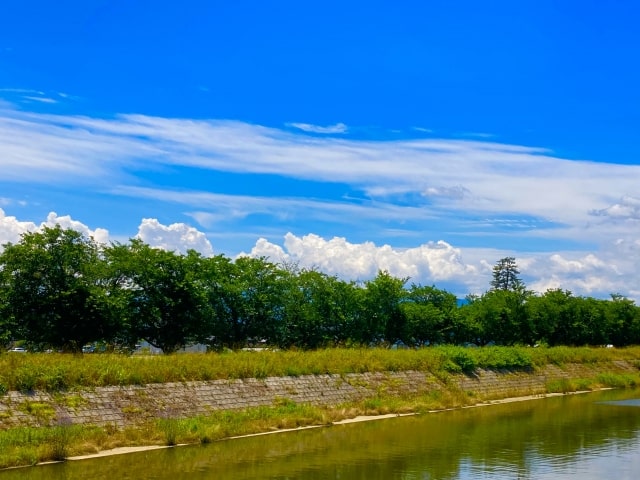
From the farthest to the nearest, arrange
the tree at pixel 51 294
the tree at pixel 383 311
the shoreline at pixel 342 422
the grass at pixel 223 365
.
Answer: the tree at pixel 383 311 < the tree at pixel 51 294 < the grass at pixel 223 365 < the shoreline at pixel 342 422

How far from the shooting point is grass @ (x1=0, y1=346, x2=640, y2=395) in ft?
87.7

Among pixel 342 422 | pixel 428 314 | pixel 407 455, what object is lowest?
pixel 342 422

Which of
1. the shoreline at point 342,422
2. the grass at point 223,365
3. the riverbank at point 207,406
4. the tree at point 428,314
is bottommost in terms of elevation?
the shoreline at point 342,422

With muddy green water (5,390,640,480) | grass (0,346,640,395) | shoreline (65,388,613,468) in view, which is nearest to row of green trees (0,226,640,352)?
grass (0,346,640,395)

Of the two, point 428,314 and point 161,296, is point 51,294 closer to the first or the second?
point 161,296

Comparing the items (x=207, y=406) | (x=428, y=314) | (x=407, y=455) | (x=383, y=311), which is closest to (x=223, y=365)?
(x=207, y=406)

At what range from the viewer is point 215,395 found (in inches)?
1267

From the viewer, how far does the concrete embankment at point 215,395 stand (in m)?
25.3

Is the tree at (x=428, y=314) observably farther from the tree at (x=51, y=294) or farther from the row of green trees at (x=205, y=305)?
the tree at (x=51, y=294)

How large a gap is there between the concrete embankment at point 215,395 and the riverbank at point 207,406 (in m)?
0.04

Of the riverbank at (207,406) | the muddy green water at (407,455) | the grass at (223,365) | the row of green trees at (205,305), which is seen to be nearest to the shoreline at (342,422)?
the riverbank at (207,406)

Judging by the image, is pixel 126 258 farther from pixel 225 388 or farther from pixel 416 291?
pixel 416 291

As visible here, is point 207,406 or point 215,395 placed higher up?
point 215,395

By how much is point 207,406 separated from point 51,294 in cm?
1497
